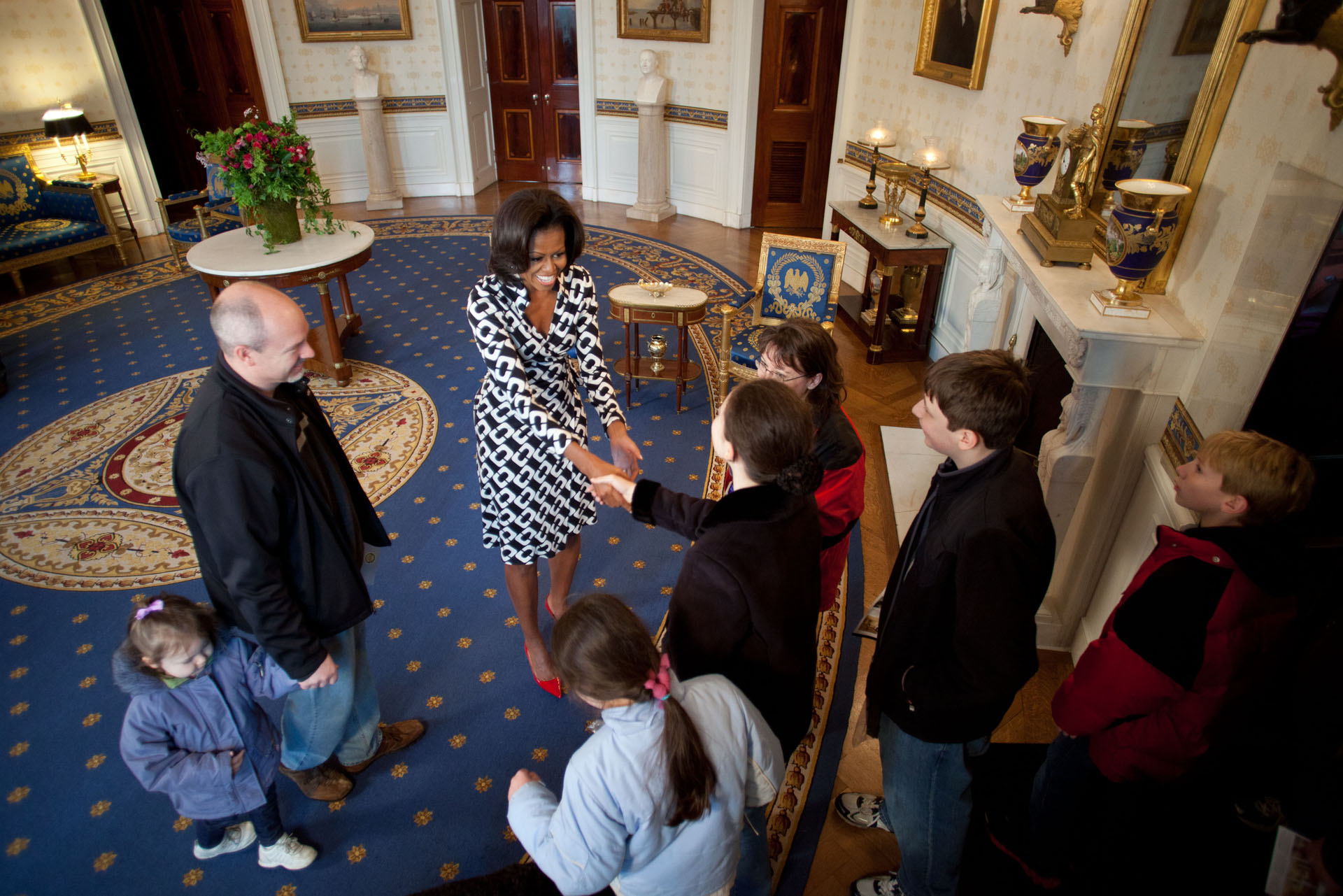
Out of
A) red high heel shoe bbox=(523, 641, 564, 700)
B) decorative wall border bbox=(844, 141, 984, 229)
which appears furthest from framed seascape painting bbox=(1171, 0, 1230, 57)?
red high heel shoe bbox=(523, 641, 564, 700)

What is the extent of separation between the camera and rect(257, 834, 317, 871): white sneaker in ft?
7.55

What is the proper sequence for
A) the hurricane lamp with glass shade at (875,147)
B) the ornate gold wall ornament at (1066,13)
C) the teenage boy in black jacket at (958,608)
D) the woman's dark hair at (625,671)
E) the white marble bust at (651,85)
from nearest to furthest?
the woman's dark hair at (625,671), the teenage boy in black jacket at (958,608), the ornate gold wall ornament at (1066,13), the hurricane lamp with glass shade at (875,147), the white marble bust at (651,85)

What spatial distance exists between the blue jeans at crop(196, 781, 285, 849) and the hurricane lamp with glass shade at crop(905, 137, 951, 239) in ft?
17.3

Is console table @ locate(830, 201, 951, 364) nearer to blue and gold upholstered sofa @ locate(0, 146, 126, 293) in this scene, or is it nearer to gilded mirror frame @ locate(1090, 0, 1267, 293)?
gilded mirror frame @ locate(1090, 0, 1267, 293)

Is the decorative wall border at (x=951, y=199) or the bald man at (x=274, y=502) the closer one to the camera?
Answer: the bald man at (x=274, y=502)

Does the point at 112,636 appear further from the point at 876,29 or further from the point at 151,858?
the point at 876,29

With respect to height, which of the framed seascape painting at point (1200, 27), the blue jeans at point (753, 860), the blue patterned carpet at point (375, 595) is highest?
the framed seascape painting at point (1200, 27)

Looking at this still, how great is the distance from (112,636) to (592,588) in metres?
2.08

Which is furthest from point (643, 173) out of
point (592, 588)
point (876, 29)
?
point (592, 588)

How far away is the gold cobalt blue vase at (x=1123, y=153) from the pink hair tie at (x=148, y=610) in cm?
337

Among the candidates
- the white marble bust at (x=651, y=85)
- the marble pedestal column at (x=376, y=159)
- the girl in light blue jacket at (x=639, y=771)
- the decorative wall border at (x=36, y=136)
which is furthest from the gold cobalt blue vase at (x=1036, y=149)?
the decorative wall border at (x=36, y=136)

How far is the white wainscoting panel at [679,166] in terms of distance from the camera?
8.63 metres

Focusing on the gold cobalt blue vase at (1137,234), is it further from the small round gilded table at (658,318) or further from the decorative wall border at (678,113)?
the decorative wall border at (678,113)

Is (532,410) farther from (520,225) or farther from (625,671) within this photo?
(625,671)
